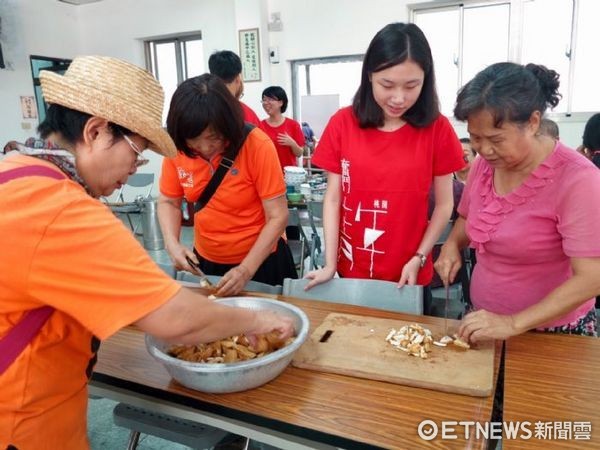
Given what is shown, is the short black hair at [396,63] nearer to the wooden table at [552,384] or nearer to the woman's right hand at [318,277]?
the woman's right hand at [318,277]

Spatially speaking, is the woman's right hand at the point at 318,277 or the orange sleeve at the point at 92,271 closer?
the orange sleeve at the point at 92,271

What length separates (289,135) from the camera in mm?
4629

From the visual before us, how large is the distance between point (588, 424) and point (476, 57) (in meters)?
5.09

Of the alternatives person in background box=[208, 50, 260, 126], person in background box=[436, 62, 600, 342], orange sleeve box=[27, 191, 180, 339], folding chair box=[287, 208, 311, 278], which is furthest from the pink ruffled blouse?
folding chair box=[287, 208, 311, 278]

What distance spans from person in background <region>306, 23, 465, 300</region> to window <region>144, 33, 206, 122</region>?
534cm

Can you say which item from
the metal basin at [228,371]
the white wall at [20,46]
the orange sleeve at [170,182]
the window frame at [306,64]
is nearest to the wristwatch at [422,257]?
the metal basin at [228,371]

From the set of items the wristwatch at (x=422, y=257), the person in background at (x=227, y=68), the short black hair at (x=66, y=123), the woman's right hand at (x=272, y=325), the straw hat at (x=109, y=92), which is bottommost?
the wristwatch at (x=422, y=257)

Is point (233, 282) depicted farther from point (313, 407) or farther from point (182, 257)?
point (313, 407)

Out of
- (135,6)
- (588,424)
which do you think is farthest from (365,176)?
(135,6)

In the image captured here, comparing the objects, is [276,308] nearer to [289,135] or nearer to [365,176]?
[365,176]

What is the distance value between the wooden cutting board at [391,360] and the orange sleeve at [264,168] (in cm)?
62

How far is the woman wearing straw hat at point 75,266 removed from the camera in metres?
0.75

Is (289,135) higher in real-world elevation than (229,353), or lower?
higher

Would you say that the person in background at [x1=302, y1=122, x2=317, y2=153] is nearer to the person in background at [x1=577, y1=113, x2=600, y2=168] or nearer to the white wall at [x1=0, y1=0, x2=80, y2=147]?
the person in background at [x1=577, y1=113, x2=600, y2=168]
